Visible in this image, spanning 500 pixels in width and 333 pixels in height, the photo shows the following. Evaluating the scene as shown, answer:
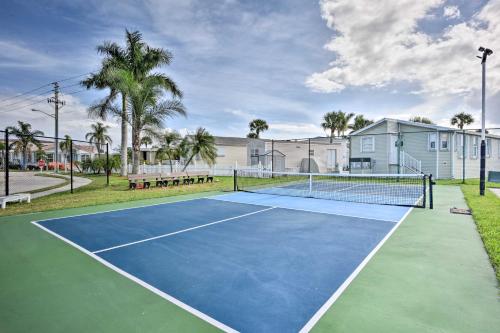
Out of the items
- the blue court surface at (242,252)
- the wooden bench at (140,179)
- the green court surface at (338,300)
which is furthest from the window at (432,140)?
the wooden bench at (140,179)

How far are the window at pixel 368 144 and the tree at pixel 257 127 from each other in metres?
35.7

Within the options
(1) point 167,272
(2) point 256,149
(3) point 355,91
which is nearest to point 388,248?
(1) point 167,272

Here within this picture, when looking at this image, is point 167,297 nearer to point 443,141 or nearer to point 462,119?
point 443,141

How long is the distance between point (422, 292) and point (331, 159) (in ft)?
115

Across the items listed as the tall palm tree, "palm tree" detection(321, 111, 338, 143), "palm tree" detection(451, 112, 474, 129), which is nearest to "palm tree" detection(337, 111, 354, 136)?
"palm tree" detection(321, 111, 338, 143)

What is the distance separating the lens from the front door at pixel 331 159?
36.6 metres

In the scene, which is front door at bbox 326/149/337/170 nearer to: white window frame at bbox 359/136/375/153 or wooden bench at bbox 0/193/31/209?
white window frame at bbox 359/136/375/153

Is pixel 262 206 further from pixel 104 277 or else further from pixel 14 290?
pixel 14 290

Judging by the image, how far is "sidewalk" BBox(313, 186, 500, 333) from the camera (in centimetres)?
277

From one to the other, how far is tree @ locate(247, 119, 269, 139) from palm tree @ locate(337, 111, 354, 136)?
52.0ft

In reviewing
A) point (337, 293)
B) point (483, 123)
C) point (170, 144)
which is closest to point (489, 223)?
point (337, 293)

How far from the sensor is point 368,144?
2447cm

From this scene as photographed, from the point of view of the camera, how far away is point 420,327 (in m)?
2.72

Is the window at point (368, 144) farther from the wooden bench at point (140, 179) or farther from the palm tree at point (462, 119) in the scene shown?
the palm tree at point (462, 119)
